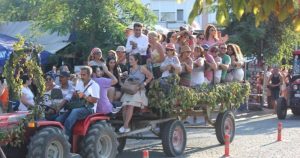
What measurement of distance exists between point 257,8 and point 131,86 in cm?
675

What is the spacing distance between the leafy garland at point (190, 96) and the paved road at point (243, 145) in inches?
36.3

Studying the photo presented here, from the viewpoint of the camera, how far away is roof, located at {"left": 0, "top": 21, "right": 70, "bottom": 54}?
20.4 m

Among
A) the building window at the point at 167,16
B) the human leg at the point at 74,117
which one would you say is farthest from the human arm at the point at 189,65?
the building window at the point at 167,16

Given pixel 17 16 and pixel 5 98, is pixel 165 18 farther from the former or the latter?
pixel 5 98

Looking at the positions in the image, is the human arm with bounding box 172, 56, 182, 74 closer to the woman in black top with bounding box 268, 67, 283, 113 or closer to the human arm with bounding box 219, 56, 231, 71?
the human arm with bounding box 219, 56, 231, 71

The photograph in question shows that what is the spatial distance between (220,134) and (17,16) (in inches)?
984

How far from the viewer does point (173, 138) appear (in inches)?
443

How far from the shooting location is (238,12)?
392 centimetres

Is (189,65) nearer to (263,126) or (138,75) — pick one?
(138,75)

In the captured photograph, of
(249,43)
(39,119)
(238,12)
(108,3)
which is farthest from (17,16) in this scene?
(238,12)

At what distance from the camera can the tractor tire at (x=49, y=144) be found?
26.4 ft

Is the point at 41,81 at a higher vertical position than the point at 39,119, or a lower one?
higher

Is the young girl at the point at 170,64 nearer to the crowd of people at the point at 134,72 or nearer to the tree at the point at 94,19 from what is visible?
the crowd of people at the point at 134,72

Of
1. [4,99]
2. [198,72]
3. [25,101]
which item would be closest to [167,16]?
[198,72]
